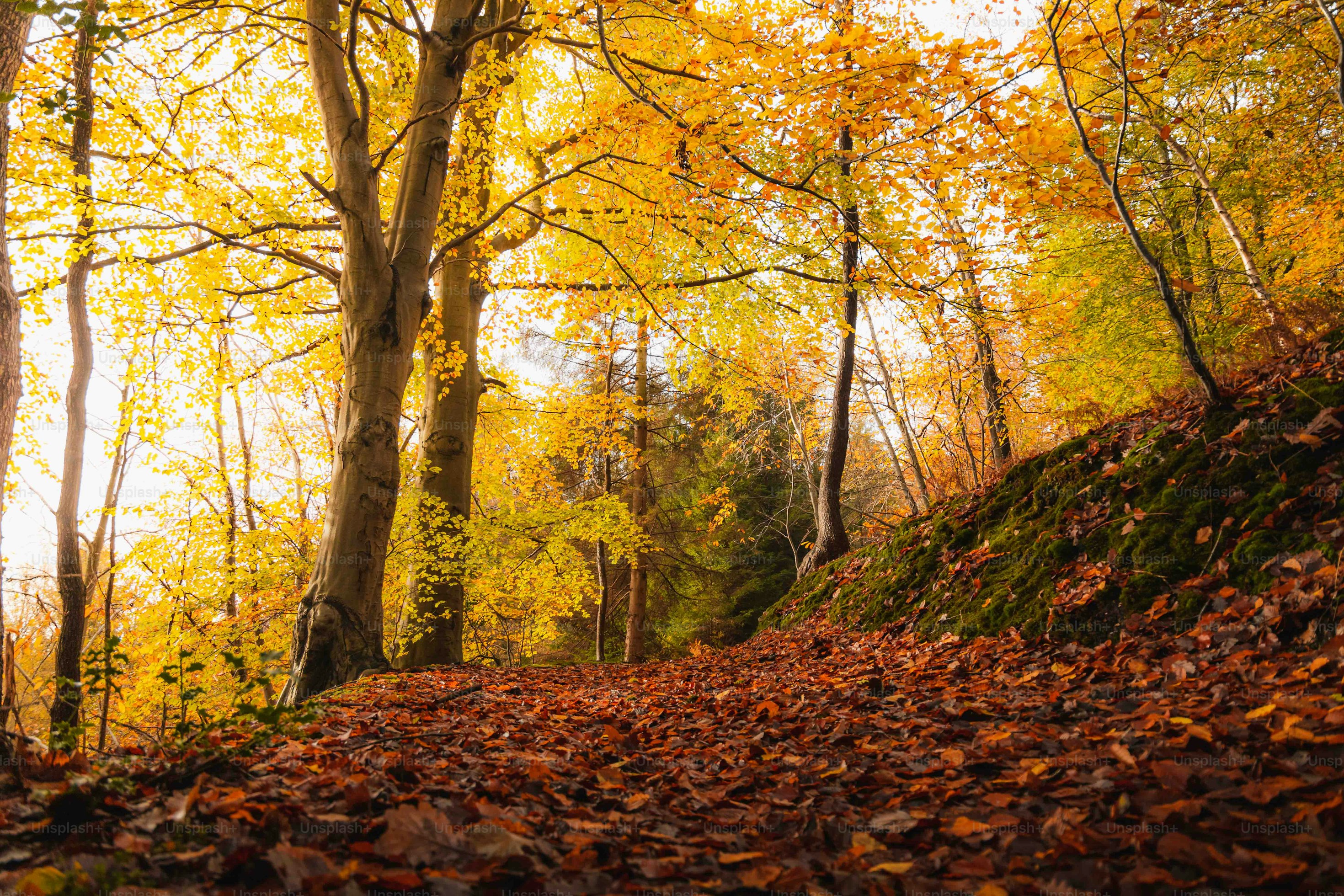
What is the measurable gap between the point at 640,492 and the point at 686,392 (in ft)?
13.7

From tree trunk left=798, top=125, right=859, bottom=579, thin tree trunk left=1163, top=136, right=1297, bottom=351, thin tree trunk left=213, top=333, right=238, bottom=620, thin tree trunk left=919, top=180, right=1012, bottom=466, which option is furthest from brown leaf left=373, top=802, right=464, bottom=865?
tree trunk left=798, top=125, right=859, bottom=579

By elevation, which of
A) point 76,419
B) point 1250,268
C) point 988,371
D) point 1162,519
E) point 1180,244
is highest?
point 1180,244

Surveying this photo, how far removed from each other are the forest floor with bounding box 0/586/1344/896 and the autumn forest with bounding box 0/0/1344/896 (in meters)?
0.02

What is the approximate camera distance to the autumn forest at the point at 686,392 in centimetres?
200

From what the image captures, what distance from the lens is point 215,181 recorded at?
323 inches

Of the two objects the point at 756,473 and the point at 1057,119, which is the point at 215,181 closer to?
the point at 1057,119

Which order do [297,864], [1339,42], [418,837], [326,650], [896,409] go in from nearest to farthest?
[297,864] → [418,837] → [1339,42] → [326,650] → [896,409]

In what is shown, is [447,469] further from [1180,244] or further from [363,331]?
[1180,244]

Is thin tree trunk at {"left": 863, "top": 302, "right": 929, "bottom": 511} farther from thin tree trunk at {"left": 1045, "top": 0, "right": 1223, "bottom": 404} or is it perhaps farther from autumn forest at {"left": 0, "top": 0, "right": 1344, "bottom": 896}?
thin tree trunk at {"left": 1045, "top": 0, "right": 1223, "bottom": 404}

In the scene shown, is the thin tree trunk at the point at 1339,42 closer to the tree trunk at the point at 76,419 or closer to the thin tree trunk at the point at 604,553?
the tree trunk at the point at 76,419

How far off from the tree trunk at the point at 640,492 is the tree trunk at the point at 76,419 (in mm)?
7919

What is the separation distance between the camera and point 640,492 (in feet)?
47.5

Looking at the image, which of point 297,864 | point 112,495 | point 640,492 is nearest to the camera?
point 297,864

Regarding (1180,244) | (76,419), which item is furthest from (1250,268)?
(76,419)
